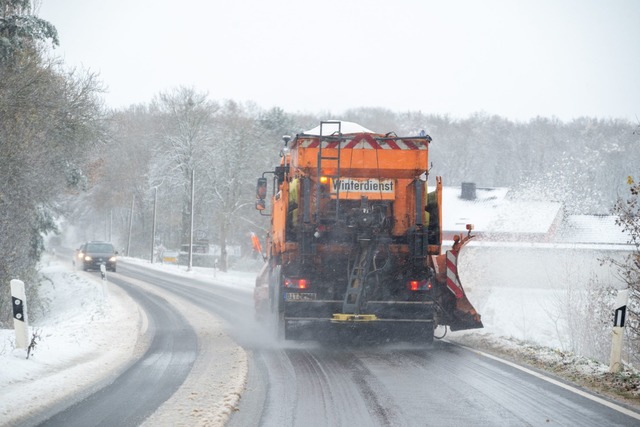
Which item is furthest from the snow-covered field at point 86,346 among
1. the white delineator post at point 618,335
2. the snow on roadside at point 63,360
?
the white delineator post at point 618,335

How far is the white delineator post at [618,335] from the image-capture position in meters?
7.77

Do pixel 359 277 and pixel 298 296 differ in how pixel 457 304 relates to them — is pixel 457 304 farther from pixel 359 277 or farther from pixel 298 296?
pixel 298 296

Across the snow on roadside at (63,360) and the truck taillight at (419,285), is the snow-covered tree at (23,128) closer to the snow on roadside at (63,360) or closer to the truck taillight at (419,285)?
the snow on roadside at (63,360)

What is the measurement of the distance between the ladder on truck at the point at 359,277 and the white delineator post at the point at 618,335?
3.53 metres

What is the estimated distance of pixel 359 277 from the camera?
402 inches

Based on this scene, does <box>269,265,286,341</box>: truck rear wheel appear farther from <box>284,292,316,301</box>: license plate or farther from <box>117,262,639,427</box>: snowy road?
<box>117,262,639,427</box>: snowy road

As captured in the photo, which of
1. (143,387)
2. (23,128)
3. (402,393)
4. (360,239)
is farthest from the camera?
(23,128)

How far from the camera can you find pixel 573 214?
5394 cm

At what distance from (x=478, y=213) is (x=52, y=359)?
50.3m

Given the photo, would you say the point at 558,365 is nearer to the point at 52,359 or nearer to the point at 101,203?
the point at 52,359

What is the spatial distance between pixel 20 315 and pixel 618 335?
7.60 metres

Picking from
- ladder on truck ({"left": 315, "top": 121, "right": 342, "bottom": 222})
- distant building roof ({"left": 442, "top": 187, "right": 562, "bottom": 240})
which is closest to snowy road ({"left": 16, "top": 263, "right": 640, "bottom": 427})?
ladder on truck ({"left": 315, "top": 121, "right": 342, "bottom": 222})

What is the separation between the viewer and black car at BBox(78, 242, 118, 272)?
122 feet

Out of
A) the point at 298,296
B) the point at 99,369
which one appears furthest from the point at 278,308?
the point at 99,369
